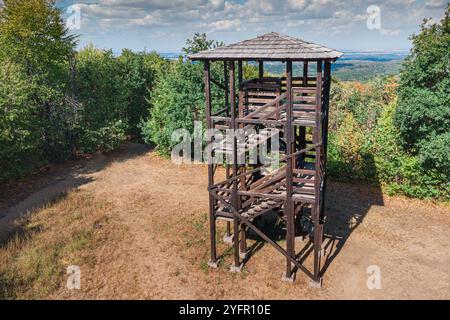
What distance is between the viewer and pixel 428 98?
20.6 m

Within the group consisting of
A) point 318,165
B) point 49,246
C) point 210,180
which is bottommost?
point 49,246

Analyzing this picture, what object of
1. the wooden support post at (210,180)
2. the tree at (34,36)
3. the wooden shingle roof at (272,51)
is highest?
the tree at (34,36)

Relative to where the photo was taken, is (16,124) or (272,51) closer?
(272,51)

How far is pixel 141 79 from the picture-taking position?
36000 mm

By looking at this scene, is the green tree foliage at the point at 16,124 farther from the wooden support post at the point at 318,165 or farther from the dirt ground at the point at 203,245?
the wooden support post at the point at 318,165

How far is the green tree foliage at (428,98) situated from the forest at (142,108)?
6 centimetres

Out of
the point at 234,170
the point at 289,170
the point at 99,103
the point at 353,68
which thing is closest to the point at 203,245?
the point at 234,170

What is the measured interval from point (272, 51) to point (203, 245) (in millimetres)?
9702

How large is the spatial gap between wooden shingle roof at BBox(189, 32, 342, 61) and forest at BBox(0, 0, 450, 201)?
1133cm

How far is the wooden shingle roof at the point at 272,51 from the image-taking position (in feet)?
39.6

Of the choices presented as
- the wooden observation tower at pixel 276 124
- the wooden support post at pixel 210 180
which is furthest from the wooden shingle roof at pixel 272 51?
the wooden support post at pixel 210 180

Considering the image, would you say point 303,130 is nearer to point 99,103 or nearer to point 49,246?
point 49,246

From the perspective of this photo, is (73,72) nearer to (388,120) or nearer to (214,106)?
(214,106)

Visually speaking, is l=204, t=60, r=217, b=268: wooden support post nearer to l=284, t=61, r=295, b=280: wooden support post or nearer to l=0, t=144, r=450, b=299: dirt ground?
l=0, t=144, r=450, b=299: dirt ground
